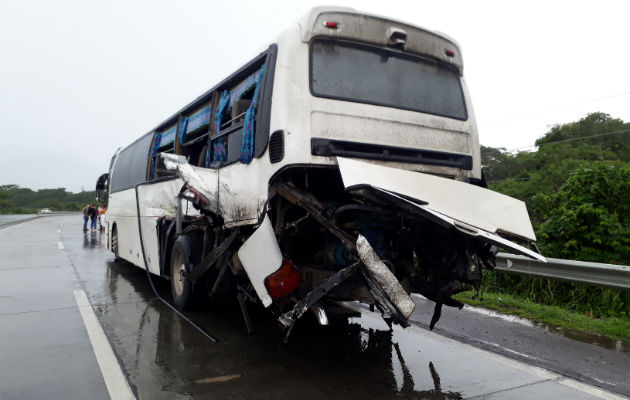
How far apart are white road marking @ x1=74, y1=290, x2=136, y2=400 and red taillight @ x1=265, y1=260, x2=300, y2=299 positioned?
4.59 ft

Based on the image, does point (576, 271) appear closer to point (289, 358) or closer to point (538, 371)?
point (538, 371)

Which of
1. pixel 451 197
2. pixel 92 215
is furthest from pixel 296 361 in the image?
pixel 92 215

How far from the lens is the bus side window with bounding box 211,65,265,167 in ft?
16.1

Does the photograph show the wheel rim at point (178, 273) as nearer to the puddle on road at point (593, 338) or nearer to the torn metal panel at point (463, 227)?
the torn metal panel at point (463, 227)

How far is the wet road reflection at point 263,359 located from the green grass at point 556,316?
1352 millimetres

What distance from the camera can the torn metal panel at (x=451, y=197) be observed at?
3844 mm

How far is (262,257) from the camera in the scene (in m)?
4.41

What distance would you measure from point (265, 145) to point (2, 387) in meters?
2.99

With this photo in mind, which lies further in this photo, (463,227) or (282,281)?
(282,281)

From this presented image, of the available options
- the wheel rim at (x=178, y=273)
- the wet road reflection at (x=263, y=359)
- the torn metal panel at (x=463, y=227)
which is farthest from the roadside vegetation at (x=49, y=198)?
the torn metal panel at (x=463, y=227)

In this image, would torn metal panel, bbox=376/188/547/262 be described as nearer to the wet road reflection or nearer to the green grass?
the wet road reflection

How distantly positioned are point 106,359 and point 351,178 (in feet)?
9.99

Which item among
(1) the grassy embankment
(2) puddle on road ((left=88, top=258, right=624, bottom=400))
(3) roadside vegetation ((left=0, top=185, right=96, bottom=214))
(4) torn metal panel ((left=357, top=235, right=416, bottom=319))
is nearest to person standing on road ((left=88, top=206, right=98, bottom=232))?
(2) puddle on road ((left=88, top=258, right=624, bottom=400))

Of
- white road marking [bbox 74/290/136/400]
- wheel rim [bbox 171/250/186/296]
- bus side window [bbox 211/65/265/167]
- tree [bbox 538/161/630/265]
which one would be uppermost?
bus side window [bbox 211/65/265/167]
